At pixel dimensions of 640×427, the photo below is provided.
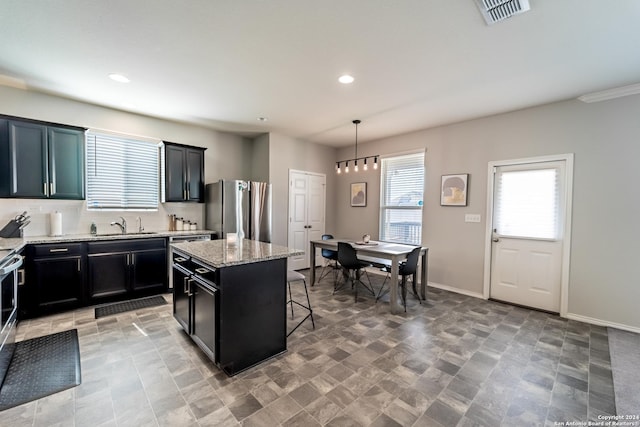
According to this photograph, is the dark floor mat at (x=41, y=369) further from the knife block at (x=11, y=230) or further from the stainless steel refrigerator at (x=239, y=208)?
the stainless steel refrigerator at (x=239, y=208)

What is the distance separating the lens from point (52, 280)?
3246mm

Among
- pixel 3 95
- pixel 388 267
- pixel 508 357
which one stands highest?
pixel 3 95

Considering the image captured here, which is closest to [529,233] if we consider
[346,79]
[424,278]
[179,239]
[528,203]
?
[528,203]

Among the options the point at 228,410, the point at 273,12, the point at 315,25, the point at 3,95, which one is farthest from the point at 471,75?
the point at 3,95

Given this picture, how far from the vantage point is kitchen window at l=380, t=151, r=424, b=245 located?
5039 millimetres

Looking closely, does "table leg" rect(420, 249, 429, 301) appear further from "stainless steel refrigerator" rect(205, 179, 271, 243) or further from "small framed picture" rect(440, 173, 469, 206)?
"stainless steel refrigerator" rect(205, 179, 271, 243)

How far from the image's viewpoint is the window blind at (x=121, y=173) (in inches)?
155

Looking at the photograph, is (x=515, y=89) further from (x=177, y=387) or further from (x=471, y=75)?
(x=177, y=387)

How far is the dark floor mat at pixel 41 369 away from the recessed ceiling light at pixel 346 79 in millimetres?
3649

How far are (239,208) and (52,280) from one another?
2.49m

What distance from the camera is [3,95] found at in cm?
329

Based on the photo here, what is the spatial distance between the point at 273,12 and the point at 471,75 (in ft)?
7.14

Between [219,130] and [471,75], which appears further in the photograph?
[219,130]

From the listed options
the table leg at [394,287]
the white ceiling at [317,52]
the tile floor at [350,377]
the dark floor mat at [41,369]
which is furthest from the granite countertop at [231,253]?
the white ceiling at [317,52]
